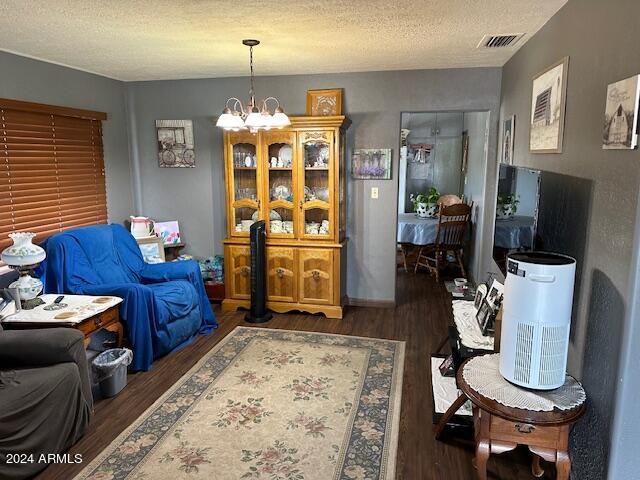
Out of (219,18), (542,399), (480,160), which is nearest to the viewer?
(542,399)

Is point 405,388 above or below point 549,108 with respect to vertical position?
below

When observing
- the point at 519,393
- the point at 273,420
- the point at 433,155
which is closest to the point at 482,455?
the point at 519,393

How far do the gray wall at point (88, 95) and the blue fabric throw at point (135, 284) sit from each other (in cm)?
90

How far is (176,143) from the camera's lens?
481 centimetres

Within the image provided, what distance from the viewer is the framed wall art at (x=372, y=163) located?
4430 millimetres

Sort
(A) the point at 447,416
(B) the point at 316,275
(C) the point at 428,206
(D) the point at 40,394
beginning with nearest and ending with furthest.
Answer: (D) the point at 40,394 < (A) the point at 447,416 < (B) the point at 316,275 < (C) the point at 428,206

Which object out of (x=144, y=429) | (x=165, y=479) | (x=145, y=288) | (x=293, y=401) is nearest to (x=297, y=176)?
(x=145, y=288)

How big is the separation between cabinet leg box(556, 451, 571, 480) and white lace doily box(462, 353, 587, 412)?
0.72 ft

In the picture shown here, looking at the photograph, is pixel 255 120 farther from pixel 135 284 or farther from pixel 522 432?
pixel 522 432

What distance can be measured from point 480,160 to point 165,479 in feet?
15.2

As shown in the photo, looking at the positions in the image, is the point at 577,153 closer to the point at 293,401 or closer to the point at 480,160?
the point at 293,401

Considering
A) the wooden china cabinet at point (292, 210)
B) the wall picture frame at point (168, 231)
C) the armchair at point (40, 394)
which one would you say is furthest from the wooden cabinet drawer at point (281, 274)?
the armchair at point (40, 394)

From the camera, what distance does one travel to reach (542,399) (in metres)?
1.76

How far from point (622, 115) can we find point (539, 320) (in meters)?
0.81
